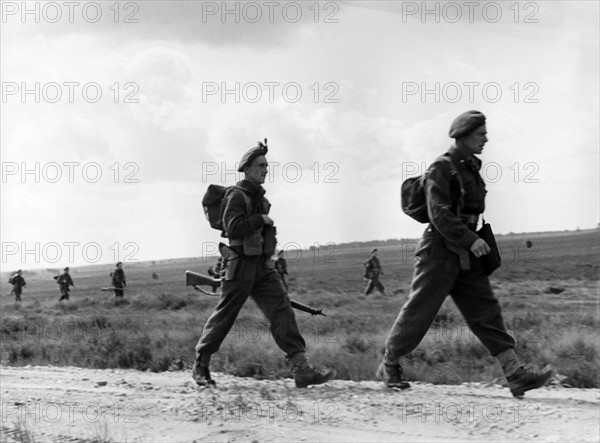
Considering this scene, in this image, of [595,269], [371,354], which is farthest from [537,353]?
[595,269]

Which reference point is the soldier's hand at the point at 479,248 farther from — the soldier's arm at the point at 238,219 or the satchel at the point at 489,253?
the soldier's arm at the point at 238,219

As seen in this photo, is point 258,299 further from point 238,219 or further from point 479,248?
point 479,248

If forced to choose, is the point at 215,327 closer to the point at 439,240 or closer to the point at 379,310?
the point at 439,240

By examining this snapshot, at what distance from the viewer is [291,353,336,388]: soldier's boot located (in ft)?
21.7

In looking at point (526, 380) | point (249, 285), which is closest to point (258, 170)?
point (249, 285)

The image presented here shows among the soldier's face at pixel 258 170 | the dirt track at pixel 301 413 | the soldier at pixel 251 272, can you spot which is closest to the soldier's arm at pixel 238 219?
the soldier at pixel 251 272

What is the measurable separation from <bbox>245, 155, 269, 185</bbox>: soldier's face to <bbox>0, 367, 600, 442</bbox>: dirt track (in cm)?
171

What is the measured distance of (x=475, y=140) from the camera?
607 cm

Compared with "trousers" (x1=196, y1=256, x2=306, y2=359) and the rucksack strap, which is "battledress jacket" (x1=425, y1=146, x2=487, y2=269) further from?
"trousers" (x1=196, y1=256, x2=306, y2=359)

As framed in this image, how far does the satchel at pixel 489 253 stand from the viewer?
6000 mm

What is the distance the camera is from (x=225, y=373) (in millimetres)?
7949

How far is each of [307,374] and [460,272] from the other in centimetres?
151

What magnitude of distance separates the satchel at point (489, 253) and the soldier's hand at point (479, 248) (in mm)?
191

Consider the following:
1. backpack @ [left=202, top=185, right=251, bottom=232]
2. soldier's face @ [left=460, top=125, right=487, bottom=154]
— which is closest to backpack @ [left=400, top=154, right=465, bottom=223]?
soldier's face @ [left=460, top=125, right=487, bottom=154]
